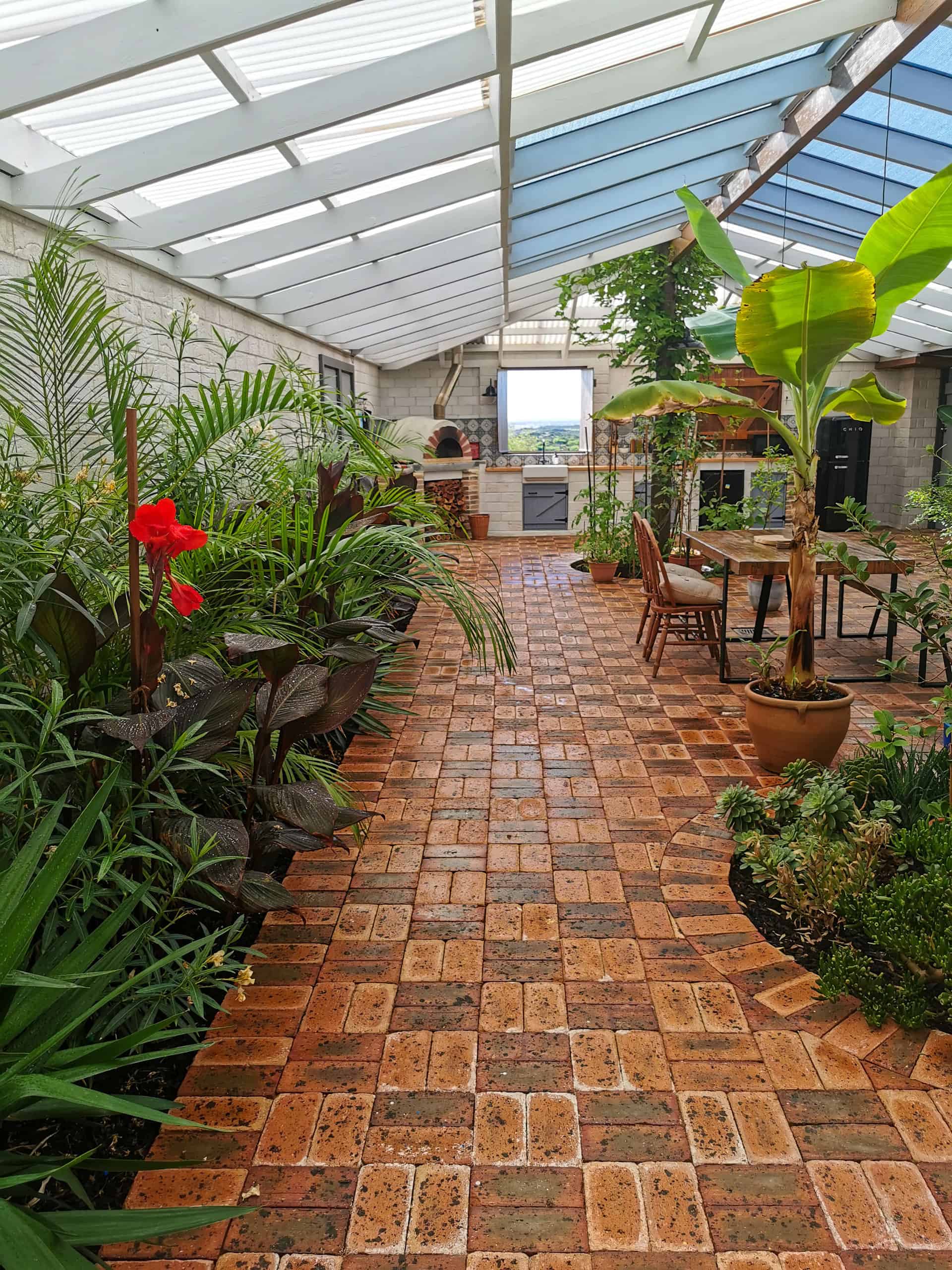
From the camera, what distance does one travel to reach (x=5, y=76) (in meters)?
2.88

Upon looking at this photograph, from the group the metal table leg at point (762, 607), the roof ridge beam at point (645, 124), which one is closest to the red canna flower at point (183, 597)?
the metal table leg at point (762, 607)

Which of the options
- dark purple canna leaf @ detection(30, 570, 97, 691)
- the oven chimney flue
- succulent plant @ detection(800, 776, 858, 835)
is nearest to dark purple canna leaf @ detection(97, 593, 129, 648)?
dark purple canna leaf @ detection(30, 570, 97, 691)

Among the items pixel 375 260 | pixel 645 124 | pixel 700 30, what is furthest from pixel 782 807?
pixel 375 260

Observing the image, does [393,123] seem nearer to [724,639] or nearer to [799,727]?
[724,639]

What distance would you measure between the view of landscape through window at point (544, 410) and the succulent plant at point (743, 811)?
1252cm

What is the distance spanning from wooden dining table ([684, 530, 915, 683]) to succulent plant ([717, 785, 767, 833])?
1.63 meters

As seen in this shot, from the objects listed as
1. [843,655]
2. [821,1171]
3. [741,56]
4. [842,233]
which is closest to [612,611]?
[843,655]

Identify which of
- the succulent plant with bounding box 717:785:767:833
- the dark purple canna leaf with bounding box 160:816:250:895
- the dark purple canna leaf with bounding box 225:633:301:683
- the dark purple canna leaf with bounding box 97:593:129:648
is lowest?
the succulent plant with bounding box 717:785:767:833

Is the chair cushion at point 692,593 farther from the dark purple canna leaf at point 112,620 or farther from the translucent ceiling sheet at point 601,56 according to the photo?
the dark purple canna leaf at point 112,620

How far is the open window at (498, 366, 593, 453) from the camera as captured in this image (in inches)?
582

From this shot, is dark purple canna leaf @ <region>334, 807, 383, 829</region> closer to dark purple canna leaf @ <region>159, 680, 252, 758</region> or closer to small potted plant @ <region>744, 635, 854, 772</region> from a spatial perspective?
dark purple canna leaf @ <region>159, 680, 252, 758</region>

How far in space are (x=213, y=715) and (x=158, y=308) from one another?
12.1 ft

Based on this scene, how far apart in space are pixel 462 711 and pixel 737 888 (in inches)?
84.6

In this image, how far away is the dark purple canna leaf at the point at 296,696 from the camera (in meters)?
2.37
